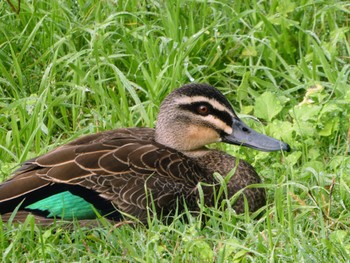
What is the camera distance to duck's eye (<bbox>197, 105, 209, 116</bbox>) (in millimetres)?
6012

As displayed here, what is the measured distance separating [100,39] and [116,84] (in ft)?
1.01

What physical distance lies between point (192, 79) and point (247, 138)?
38.9 inches

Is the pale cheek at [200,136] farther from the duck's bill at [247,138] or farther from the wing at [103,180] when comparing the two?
the wing at [103,180]

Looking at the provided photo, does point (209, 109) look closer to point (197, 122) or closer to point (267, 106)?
point (197, 122)

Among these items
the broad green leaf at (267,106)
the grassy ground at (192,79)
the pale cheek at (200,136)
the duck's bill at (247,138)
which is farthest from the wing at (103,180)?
the broad green leaf at (267,106)

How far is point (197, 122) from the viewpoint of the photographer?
19.8 feet

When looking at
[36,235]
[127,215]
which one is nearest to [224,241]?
[127,215]

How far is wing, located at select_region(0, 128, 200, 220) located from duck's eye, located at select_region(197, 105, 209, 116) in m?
0.39

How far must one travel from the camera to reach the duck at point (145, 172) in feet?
18.1

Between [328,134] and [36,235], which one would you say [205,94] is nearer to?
[328,134]

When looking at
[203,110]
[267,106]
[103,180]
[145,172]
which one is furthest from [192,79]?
[103,180]

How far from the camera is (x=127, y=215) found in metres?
5.33

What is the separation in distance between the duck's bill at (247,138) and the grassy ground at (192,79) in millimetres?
139

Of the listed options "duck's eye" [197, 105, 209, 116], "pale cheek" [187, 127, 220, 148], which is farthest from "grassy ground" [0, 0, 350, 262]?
"duck's eye" [197, 105, 209, 116]
